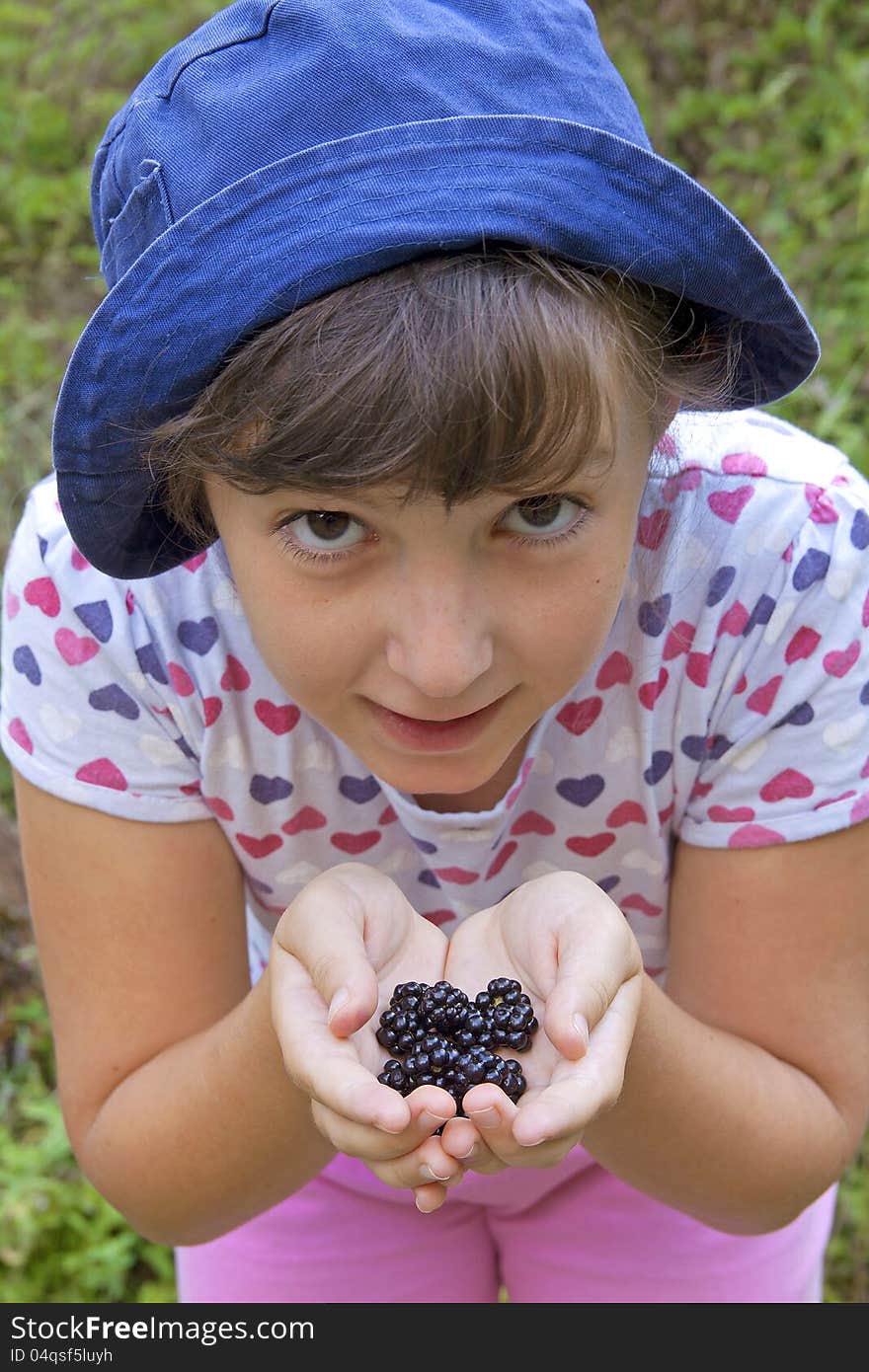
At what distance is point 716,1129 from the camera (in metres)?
2.08

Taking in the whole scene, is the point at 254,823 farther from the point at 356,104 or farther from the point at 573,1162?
the point at 356,104

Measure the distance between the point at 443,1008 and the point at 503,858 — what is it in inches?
23.9

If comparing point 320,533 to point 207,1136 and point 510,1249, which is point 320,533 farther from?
point 510,1249

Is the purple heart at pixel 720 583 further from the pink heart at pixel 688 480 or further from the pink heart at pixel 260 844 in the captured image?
the pink heart at pixel 260 844

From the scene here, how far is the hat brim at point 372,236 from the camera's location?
143 centimetres

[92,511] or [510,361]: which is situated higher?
[510,361]

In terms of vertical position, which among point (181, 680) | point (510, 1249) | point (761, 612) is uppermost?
point (761, 612)

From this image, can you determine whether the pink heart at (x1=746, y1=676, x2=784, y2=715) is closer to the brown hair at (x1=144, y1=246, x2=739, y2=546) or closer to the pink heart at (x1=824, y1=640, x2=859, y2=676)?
the pink heart at (x1=824, y1=640, x2=859, y2=676)

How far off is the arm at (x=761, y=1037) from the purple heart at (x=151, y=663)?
870mm

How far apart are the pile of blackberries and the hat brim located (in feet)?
2.49

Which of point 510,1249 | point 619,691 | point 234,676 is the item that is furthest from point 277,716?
point 510,1249

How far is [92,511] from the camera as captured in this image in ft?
5.82

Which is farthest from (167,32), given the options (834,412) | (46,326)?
(834,412)

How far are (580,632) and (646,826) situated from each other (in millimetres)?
626
